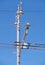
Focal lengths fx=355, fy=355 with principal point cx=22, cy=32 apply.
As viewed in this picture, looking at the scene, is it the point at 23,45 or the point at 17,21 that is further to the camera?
the point at 17,21

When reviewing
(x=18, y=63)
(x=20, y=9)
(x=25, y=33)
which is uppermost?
(x=20, y=9)

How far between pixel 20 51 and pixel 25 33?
1.71 meters

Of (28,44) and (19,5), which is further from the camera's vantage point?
(19,5)

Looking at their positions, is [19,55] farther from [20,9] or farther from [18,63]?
[20,9]

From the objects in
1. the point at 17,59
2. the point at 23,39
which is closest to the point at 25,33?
the point at 23,39

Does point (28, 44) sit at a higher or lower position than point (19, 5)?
lower

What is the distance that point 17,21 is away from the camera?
2561 cm

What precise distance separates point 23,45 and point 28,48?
1.30 feet

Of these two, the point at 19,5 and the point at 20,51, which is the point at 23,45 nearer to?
the point at 20,51

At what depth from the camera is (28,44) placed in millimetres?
24156

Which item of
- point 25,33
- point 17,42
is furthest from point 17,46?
point 25,33

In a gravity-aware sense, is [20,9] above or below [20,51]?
above

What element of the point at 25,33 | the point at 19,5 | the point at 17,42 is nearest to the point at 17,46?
the point at 17,42

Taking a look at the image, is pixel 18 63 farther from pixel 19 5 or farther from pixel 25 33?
pixel 19 5
